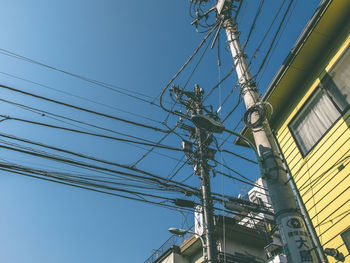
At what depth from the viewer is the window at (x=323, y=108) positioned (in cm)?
604

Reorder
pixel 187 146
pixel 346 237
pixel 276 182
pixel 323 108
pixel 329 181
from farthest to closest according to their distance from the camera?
pixel 187 146
pixel 323 108
pixel 329 181
pixel 346 237
pixel 276 182

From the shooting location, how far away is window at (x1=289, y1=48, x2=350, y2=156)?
19.8 ft

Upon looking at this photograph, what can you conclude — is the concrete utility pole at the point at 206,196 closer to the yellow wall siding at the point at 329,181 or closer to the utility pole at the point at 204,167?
the utility pole at the point at 204,167

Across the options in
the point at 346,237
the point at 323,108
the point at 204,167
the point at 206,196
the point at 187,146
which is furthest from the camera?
the point at 187,146

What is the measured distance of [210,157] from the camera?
1098cm

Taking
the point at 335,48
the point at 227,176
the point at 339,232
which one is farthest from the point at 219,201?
the point at 335,48

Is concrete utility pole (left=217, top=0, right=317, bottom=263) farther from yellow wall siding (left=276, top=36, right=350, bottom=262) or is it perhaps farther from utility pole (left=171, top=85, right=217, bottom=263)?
utility pole (left=171, top=85, right=217, bottom=263)

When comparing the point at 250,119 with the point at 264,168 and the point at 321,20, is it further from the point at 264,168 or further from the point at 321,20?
the point at 321,20

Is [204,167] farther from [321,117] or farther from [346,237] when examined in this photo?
[346,237]

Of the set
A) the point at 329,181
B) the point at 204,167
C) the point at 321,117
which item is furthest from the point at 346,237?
the point at 204,167

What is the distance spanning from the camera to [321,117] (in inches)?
260

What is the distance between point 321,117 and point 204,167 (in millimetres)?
4760

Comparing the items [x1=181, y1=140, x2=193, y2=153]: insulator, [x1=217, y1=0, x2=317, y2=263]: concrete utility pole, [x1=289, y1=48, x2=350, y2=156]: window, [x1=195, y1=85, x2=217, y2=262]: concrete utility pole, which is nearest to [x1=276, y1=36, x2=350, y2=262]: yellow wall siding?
[x1=289, y1=48, x2=350, y2=156]: window

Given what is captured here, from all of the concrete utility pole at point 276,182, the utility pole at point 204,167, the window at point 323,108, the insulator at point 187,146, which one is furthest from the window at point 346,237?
the insulator at point 187,146
